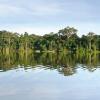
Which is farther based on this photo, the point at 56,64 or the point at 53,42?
the point at 53,42

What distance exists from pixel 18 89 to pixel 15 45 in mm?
85990

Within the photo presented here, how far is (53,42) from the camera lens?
105500 millimetres

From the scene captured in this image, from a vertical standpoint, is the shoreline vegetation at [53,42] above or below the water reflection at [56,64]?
above

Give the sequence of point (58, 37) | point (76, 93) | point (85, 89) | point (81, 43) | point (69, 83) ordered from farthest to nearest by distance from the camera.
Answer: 1. point (58, 37)
2. point (81, 43)
3. point (69, 83)
4. point (85, 89)
5. point (76, 93)

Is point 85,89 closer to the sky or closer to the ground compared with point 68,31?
closer to the ground

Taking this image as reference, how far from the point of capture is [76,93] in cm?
1930

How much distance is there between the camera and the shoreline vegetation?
337 ft

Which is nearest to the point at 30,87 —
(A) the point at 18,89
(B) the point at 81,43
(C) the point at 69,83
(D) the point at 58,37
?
(A) the point at 18,89

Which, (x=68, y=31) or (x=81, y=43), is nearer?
(x=81, y=43)

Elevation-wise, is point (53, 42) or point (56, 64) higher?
point (53, 42)

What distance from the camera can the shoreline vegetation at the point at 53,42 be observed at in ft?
337

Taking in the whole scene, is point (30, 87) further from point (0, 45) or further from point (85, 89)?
point (0, 45)

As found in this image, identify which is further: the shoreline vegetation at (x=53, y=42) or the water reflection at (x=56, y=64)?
the shoreline vegetation at (x=53, y=42)

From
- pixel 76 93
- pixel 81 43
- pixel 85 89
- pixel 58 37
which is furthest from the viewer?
pixel 58 37
